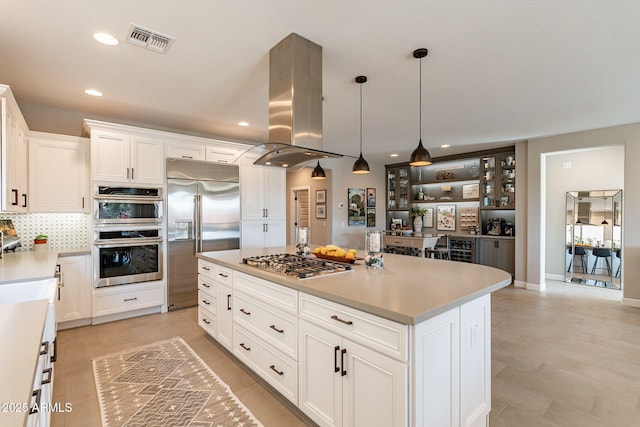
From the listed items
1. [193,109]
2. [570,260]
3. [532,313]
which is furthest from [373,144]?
[570,260]

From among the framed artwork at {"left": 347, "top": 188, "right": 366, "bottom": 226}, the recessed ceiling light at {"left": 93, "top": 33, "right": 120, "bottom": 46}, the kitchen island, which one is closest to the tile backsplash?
the recessed ceiling light at {"left": 93, "top": 33, "right": 120, "bottom": 46}

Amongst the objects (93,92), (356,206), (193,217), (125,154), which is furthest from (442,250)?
(93,92)

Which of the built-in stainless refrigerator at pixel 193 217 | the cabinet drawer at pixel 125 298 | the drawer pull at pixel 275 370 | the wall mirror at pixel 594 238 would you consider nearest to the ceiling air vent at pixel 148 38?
the built-in stainless refrigerator at pixel 193 217

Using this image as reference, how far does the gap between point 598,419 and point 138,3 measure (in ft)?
13.0

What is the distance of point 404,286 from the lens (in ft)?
5.80

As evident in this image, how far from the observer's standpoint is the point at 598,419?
2.03 meters

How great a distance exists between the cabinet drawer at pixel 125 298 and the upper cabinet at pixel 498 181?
621cm

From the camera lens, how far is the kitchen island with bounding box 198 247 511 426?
1.38 m

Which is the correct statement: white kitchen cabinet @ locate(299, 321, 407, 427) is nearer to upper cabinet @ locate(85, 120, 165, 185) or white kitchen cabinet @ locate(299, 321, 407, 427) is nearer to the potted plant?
upper cabinet @ locate(85, 120, 165, 185)

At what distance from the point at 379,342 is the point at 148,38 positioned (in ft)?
8.47

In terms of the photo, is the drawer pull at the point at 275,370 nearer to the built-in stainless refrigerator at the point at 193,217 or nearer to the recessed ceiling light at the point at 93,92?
the built-in stainless refrigerator at the point at 193,217

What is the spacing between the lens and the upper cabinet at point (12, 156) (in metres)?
2.34

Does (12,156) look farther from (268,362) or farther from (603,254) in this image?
(603,254)

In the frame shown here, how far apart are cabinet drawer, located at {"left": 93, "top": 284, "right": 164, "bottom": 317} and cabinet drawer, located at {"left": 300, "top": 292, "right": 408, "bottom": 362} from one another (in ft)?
9.89
